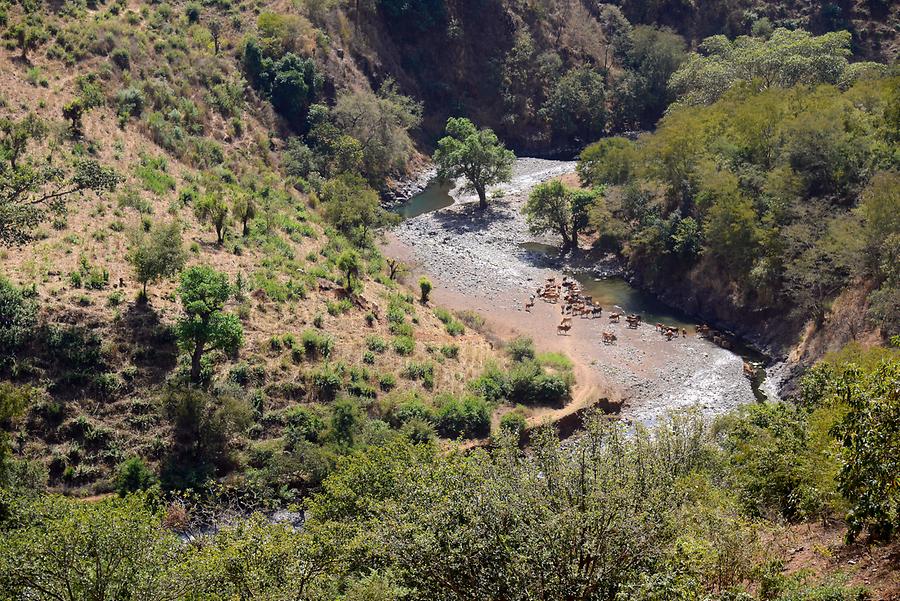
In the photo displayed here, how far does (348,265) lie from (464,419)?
13.2 meters

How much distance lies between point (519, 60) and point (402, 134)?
22421mm

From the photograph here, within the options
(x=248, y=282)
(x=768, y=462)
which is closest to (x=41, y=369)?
(x=248, y=282)

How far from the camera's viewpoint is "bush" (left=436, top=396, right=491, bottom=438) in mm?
39125

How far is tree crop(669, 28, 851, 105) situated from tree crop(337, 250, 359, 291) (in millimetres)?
39469

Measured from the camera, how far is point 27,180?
36.4 meters

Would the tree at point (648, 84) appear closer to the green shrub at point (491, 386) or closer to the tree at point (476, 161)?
the tree at point (476, 161)

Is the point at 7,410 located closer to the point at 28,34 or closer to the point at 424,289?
the point at 424,289

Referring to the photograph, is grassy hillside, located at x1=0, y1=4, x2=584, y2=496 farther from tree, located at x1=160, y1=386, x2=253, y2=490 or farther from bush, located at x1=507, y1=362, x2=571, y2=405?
bush, located at x1=507, y1=362, x2=571, y2=405

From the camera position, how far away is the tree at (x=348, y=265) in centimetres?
4744

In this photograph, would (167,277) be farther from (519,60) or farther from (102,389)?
(519,60)

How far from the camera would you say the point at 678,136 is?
5744 cm

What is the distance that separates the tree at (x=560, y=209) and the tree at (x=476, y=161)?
7539 millimetres

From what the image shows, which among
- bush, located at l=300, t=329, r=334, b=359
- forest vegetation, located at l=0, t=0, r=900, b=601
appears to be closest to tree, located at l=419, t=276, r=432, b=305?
forest vegetation, located at l=0, t=0, r=900, b=601

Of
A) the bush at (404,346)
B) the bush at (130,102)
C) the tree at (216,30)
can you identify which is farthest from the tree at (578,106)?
the bush at (404,346)
